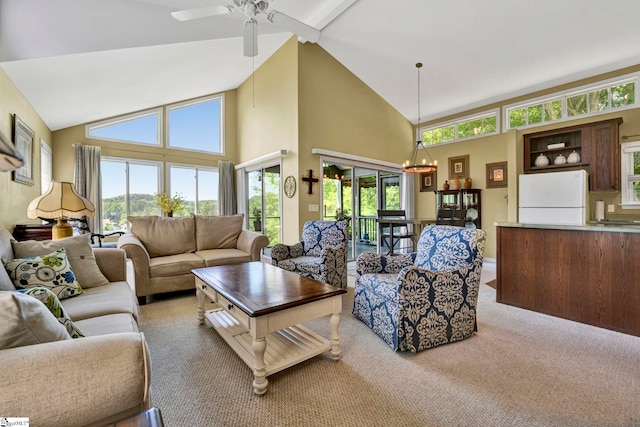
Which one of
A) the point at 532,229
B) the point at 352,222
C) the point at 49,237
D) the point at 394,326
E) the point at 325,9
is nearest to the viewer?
the point at 394,326

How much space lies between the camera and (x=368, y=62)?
5.16 m

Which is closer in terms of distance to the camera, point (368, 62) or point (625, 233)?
point (625, 233)

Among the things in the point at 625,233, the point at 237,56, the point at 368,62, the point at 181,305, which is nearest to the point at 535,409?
the point at 625,233

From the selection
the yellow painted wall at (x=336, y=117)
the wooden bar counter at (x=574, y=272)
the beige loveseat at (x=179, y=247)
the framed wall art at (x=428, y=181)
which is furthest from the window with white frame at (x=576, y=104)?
the beige loveseat at (x=179, y=247)

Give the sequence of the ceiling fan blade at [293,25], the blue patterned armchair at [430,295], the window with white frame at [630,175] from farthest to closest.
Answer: the window with white frame at [630,175], the ceiling fan blade at [293,25], the blue patterned armchair at [430,295]

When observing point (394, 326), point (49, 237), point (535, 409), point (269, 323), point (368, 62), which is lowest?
point (535, 409)

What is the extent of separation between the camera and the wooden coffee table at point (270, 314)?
167 cm

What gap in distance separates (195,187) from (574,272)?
6.86 meters

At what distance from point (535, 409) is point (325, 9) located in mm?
4903

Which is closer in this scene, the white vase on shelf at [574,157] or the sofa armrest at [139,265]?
the sofa armrest at [139,265]

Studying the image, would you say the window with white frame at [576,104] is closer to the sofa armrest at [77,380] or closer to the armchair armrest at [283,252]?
the armchair armrest at [283,252]

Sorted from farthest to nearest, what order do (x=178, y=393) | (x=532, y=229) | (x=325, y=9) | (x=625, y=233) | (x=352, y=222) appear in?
(x=352, y=222) < (x=325, y=9) < (x=532, y=229) < (x=625, y=233) < (x=178, y=393)

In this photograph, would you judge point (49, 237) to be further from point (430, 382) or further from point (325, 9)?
point (325, 9)

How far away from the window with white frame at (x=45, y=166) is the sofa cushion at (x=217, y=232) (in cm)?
251
